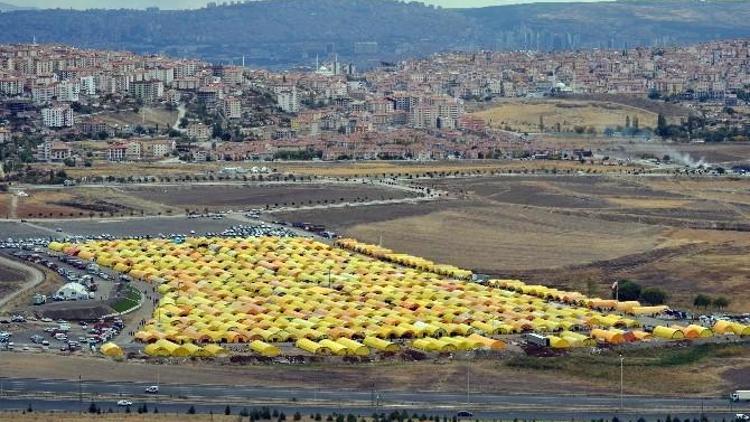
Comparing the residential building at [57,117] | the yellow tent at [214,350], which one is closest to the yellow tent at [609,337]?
the yellow tent at [214,350]

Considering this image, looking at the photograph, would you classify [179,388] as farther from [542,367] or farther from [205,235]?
[205,235]

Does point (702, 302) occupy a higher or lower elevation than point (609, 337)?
lower

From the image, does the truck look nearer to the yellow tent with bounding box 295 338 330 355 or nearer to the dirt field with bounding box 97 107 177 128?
the yellow tent with bounding box 295 338 330 355

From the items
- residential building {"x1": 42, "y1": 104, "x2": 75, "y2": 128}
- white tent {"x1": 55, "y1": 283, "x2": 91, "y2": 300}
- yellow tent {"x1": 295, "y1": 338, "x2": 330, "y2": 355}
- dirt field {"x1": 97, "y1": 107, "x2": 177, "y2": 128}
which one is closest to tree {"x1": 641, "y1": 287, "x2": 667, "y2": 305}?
yellow tent {"x1": 295, "y1": 338, "x2": 330, "y2": 355}

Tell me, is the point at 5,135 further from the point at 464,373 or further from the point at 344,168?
the point at 464,373

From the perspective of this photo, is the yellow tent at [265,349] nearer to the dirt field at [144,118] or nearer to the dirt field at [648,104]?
the dirt field at [144,118]

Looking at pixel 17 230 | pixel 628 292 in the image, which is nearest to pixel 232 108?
pixel 17 230
